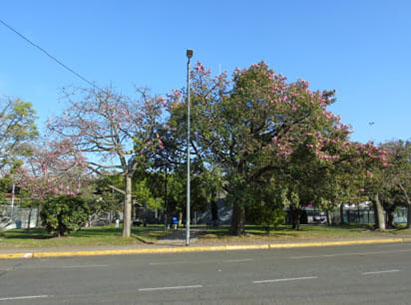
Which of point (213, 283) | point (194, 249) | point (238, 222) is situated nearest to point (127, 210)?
point (194, 249)

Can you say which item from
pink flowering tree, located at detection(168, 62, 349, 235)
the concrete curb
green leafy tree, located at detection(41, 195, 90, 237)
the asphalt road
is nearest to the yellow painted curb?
the concrete curb

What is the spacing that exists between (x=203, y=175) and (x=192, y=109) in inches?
149

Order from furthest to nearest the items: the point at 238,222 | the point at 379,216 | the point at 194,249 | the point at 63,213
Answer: the point at 379,216
the point at 238,222
the point at 63,213
the point at 194,249

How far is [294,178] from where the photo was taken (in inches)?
758

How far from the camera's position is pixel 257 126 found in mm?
19281

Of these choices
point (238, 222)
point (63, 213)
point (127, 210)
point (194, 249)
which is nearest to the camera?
point (194, 249)

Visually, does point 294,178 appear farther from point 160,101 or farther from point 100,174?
point 100,174

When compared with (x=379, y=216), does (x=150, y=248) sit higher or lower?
lower

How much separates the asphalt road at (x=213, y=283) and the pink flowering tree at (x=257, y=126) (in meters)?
7.34

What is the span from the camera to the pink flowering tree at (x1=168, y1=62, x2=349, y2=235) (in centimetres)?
1734

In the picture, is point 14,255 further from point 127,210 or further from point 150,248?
point 127,210

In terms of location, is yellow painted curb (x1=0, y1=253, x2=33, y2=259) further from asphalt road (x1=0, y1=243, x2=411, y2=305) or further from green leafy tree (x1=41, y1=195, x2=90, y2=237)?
green leafy tree (x1=41, y1=195, x2=90, y2=237)

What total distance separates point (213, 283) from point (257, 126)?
12923mm

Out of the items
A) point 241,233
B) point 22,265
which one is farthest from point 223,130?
point 22,265
